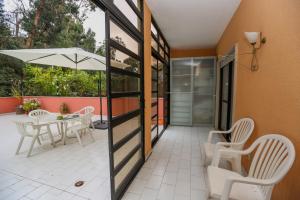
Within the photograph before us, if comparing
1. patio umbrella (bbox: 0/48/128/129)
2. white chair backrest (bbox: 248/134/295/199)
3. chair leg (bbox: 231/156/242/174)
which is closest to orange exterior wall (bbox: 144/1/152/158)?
chair leg (bbox: 231/156/242/174)

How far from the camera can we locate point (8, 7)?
5.75m

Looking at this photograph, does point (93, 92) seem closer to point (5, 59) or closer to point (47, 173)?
point (5, 59)

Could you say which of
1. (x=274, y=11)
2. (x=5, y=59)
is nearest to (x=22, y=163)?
(x=274, y=11)

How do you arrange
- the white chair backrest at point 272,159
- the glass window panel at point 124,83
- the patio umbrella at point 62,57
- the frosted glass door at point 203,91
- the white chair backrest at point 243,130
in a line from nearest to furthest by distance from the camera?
the white chair backrest at point 272,159
the glass window panel at point 124,83
the white chair backrest at point 243,130
the patio umbrella at point 62,57
the frosted glass door at point 203,91

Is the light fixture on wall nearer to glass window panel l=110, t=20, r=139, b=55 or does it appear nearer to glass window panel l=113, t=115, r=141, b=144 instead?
glass window panel l=110, t=20, r=139, b=55

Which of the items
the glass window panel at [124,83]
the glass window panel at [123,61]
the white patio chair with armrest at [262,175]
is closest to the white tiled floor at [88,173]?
the white patio chair with armrest at [262,175]

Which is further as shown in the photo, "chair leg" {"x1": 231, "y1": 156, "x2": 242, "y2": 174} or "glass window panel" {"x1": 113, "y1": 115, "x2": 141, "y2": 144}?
"chair leg" {"x1": 231, "y1": 156, "x2": 242, "y2": 174}

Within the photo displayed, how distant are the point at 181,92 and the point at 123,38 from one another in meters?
3.78

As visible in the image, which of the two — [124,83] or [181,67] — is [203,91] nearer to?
[181,67]

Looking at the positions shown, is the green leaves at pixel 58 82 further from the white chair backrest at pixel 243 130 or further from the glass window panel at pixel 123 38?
the white chair backrest at pixel 243 130

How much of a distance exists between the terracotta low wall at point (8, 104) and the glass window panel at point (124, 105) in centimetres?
790

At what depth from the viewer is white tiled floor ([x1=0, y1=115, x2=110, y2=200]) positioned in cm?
192

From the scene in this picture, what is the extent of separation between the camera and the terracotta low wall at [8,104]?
6896 millimetres

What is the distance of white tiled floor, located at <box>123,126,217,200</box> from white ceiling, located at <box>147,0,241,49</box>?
2.74 m
